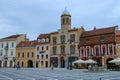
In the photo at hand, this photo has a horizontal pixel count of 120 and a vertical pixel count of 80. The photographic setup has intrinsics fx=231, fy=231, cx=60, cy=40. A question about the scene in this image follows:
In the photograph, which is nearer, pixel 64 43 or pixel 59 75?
pixel 59 75

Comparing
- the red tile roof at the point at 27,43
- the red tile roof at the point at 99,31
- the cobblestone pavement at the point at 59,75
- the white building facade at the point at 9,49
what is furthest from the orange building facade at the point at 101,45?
the white building facade at the point at 9,49

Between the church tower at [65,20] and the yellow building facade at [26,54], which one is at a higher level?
the church tower at [65,20]

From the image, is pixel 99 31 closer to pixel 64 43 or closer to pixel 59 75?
→ pixel 64 43

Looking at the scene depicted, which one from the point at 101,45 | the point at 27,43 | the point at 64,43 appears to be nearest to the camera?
the point at 101,45

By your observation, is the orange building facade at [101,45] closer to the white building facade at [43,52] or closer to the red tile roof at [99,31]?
the red tile roof at [99,31]

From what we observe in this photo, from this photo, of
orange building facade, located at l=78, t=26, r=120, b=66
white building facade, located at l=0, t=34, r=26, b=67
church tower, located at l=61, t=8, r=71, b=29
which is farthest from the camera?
white building facade, located at l=0, t=34, r=26, b=67

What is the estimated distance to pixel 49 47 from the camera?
6800 cm

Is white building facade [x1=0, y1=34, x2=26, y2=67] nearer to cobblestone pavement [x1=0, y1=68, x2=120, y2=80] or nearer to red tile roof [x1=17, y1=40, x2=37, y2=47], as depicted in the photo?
red tile roof [x1=17, y1=40, x2=37, y2=47]

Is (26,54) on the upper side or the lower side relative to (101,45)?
lower

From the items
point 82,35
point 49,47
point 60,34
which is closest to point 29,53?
point 49,47

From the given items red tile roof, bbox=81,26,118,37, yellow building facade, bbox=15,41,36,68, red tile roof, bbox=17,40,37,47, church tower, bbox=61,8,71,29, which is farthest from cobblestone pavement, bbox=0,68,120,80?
red tile roof, bbox=17,40,37,47

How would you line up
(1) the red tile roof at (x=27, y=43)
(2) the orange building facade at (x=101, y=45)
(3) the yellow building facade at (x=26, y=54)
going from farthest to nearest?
1. (1) the red tile roof at (x=27, y=43)
2. (3) the yellow building facade at (x=26, y=54)
3. (2) the orange building facade at (x=101, y=45)

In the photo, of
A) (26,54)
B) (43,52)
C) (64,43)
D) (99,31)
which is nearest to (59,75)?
(99,31)

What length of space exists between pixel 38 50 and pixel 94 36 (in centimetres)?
2036
